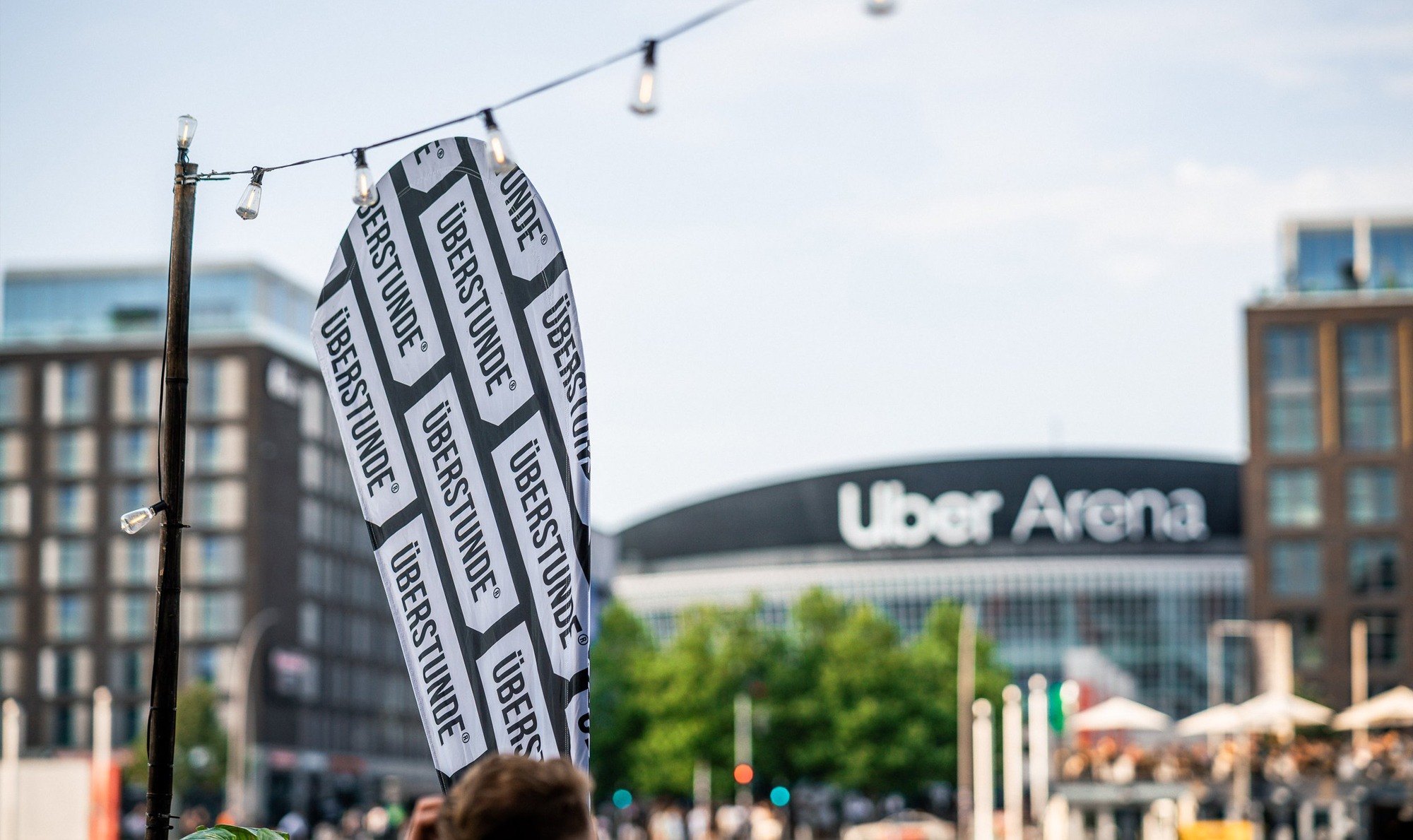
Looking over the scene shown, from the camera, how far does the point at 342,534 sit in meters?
113

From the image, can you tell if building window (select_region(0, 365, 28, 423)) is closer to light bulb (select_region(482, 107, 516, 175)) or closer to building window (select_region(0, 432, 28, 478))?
building window (select_region(0, 432, 28, 478))

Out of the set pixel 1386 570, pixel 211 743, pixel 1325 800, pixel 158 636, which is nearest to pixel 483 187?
pixel 158 636

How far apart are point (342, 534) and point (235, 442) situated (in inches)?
525

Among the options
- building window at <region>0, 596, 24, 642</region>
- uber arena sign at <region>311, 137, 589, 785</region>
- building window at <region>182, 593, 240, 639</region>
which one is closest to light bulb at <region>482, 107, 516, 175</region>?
uber arena sign at <region>311, 137, 589, 785</region>

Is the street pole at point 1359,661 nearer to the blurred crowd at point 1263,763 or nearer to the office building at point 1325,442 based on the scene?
the office building at point 1325,442

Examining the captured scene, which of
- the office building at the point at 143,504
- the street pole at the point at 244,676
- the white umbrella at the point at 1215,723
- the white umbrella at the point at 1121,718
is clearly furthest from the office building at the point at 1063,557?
the white umbrella at the point at 1215,723

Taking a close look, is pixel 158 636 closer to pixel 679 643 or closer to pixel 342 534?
pixel 679 643

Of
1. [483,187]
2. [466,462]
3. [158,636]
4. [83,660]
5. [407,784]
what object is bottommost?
[407,784]

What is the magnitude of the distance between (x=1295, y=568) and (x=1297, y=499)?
3.13 m

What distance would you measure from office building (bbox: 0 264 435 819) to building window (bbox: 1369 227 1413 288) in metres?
55.2

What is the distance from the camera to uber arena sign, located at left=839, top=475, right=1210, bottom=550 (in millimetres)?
→ 107875

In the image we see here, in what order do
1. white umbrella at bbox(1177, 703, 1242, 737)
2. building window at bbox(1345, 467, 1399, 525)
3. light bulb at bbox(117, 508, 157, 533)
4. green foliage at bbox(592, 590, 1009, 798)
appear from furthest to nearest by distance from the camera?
building window at bbox(1345, 467, 1399, 525) < green foliage at bbox(592, 590, 1009, 798) < white umbrella at bbox(1177, 703, 1242, 737) < light bulb at bbox(117, 508, 157, 533)

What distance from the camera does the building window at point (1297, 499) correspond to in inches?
3497

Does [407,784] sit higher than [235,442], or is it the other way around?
[235,442]
